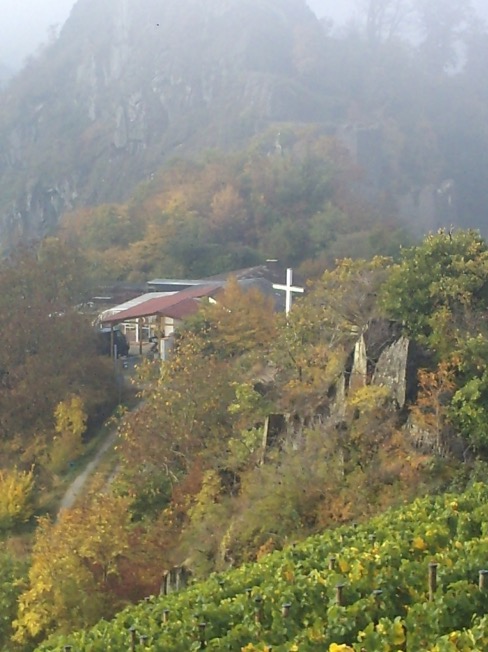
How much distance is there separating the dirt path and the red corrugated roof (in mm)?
3904

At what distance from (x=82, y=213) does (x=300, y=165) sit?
40.3 ft

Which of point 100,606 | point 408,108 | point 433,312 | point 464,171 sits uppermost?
point 408,108

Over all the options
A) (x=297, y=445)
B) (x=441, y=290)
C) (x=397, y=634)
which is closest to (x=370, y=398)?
(x=297, y=445)

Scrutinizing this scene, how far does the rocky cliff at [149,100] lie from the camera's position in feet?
172

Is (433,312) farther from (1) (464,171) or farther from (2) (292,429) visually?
(1) (464,171)

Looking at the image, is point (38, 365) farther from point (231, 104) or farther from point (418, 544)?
point (231, 104)

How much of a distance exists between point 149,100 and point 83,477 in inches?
1624

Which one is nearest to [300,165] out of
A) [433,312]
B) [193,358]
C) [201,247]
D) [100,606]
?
[201,247]

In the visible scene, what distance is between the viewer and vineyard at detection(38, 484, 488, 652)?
245 inches

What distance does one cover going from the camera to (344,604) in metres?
7.20

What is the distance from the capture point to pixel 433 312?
47.7 feet

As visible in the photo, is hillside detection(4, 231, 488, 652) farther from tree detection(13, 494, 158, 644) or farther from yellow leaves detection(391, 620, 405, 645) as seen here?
yellow leaves detection(391, 620, 405, 645)

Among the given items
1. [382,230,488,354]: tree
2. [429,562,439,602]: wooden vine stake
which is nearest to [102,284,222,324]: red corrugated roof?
[382,230,488,354]: tree

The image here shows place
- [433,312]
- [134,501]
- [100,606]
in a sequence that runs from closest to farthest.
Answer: [100,606], [433,312], [134,501]
